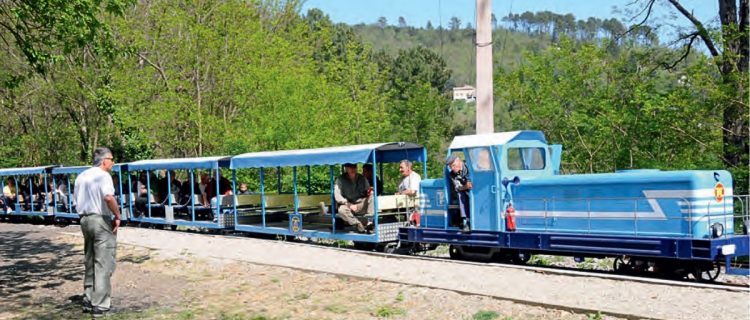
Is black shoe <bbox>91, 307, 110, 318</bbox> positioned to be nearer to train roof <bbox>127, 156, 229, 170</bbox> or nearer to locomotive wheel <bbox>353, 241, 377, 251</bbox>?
locomotive wheel <bbox>353, 241, 377, 251</bbox>

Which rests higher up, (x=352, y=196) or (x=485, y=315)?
(x=352, y=196)

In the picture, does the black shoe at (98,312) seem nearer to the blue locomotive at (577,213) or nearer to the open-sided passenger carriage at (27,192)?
the blue locomotive at (577,213)

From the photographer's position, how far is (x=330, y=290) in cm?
1076

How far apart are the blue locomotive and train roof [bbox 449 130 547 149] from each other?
0.02 metres

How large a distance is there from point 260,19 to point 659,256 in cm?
3055

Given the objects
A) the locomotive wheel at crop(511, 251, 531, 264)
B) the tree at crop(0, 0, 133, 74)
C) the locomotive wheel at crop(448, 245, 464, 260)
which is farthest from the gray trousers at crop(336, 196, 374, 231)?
the tree at crop(0, 0, 133, 74)

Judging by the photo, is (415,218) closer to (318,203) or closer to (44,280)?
(318,203)

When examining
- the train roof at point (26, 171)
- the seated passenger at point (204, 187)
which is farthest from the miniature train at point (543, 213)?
the train roof at point (26, 171)

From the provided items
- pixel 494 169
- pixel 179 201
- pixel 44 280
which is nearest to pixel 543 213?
pixel 494 169

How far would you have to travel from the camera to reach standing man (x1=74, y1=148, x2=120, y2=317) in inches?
358

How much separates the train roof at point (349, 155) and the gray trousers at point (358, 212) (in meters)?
1.02

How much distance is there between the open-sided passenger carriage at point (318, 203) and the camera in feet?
51.7

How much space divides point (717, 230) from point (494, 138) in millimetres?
4023

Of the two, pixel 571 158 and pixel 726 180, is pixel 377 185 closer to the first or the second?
pixel 726 180
